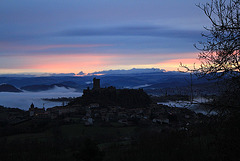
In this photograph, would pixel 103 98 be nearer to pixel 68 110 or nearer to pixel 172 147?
pixel 68 110

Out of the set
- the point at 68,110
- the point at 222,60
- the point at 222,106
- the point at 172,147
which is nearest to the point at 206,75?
the point at 222,60

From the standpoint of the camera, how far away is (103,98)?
5797 cm

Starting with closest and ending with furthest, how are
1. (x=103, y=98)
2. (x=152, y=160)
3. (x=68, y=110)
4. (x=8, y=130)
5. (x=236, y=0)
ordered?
(x=236, y=0) → (x=152, y=160) → (x=8, y=130) → (x=68, y=110) → (x=103, y=98)

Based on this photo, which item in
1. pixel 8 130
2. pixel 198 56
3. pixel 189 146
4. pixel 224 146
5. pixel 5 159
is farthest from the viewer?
pixel 8 130

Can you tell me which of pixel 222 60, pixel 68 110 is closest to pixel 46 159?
pixel 222 60

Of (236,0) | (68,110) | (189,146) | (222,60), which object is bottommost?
(68,110)

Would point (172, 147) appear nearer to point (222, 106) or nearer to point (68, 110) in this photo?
point (222, 106)

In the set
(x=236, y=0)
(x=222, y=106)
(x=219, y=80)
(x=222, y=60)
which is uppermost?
(x=236, y=0)

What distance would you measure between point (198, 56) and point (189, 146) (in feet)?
16.7

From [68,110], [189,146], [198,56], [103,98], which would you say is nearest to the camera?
[198,56]

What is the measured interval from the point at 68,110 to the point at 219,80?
1675 inches

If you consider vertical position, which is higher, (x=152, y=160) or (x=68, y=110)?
(x=152, y=160)

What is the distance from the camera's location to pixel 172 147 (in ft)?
30.4

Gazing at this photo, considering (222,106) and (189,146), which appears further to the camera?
(189,146)
